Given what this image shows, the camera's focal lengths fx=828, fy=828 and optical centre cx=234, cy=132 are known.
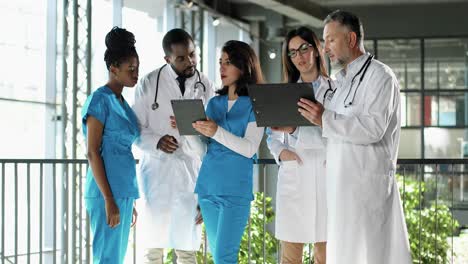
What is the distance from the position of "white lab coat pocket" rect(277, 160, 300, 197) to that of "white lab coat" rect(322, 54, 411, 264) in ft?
1.29

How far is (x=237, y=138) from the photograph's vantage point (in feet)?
11.8

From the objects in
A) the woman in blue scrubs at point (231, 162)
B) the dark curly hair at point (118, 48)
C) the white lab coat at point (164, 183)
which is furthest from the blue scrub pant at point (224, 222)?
the dark curly hair at point (118, 48)

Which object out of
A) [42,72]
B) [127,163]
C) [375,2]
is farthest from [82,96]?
[375,2]

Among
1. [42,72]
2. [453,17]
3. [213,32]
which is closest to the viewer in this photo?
[42,72]

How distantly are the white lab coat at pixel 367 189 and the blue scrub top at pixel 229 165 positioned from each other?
1.68 ft

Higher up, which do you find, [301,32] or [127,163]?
[301,32]

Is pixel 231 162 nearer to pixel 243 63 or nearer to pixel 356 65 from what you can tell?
pixel 243 63

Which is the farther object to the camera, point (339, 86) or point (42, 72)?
point (42, 72)

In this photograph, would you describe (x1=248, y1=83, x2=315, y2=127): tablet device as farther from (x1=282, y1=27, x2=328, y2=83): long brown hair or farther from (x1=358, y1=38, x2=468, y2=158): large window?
(x1=358, y1=38, x2=468, y2=158): large window

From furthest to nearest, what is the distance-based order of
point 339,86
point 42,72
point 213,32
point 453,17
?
1. point 453,17
2. point 213,32
3. point 42,72
4. point 339,86

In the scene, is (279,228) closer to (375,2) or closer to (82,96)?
(82,96)

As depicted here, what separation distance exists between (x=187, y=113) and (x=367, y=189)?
0.89 metres

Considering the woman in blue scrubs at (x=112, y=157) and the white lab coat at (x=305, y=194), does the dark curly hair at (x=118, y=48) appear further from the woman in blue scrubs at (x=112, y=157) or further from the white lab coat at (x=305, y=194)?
the white lab coat at (x=305, y=194)

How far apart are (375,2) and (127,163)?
1194 cm
